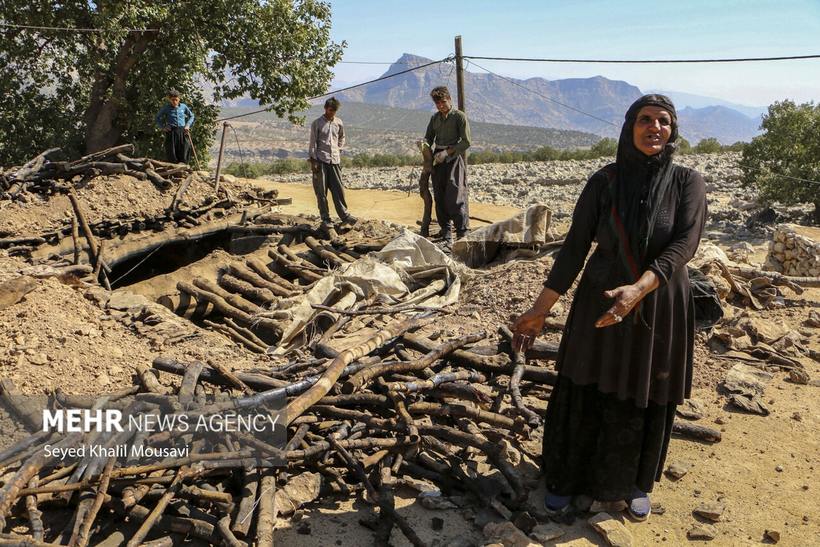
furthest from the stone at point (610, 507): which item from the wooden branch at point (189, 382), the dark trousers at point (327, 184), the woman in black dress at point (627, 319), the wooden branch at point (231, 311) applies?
the dark trousers at point (327, 184)

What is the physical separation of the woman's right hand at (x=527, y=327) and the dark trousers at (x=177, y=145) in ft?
35.2

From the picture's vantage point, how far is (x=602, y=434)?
9.96ft

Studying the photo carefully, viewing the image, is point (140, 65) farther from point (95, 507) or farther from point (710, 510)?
point (710, 510)

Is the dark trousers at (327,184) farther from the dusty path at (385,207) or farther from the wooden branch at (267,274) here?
the dusty path at (385,207)

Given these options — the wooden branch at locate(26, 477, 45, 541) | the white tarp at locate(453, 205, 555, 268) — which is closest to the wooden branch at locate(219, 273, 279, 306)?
the white tarp at locate(453, 205, 555, 268)

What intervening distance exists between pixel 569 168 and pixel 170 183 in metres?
18.0

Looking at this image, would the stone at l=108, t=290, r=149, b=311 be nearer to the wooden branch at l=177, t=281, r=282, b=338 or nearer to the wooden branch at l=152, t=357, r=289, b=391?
the wooden branch at l=177, t=281, r=282, b=338

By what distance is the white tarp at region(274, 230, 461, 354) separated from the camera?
6246 millimetres

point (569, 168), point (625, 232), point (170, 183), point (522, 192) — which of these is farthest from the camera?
point (569, 168)

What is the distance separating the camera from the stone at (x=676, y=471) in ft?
11.7

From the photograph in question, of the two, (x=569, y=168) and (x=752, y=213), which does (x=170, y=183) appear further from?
(x=569, y=168)

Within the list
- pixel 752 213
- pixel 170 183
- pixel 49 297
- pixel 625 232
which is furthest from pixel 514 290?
pixel 752 213

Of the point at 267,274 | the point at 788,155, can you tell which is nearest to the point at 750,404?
the point at 267,274

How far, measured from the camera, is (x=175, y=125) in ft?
39.7
